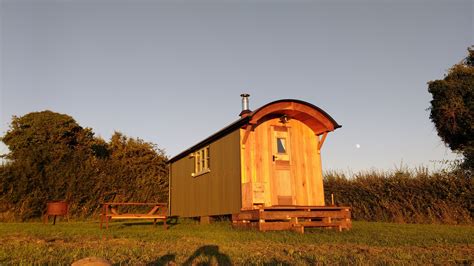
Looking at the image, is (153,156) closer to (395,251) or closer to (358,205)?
(358,205)

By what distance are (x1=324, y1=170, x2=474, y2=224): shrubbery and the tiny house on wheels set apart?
3323mm

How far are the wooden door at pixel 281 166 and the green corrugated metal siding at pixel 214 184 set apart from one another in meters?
1.20

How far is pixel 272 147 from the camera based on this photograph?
12484mm

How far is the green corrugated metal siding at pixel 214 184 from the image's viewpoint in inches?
492

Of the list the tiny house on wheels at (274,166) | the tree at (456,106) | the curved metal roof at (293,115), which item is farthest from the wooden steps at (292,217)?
the tree at (456,106)

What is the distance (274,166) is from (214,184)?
10.1ft

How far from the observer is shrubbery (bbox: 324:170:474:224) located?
12.7 metres

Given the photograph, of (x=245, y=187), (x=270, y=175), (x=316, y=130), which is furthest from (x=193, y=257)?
(x=316, y=130)

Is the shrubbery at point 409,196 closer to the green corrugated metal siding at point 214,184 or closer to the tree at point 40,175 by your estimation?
the green corrugated metal siding at point 214,184

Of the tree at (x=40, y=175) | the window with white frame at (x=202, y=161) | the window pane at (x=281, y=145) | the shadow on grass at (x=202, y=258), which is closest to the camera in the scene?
the shadow on grass at (x=202, y=258)

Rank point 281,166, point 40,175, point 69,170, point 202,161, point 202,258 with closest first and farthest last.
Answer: point 202,258, point 281,166, point 202,161, point 40,175, point 69,170

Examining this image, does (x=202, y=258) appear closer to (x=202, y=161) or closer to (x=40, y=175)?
(x=202, y=161)

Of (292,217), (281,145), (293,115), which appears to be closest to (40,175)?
(281,145)

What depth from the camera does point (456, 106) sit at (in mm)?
20250
